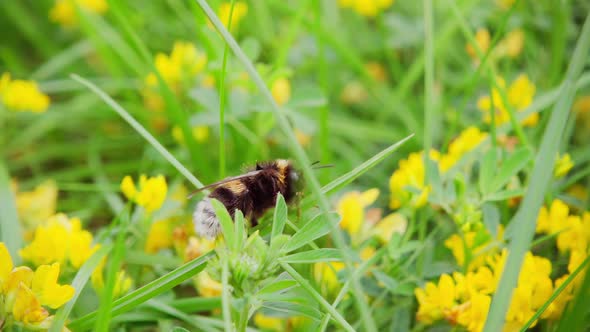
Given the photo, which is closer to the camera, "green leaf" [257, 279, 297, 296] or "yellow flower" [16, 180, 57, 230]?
"green leaf" [257, 279, 297, 296]

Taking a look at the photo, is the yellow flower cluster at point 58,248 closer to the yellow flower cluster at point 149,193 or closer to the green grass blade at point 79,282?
the green grass blade at point 79,282

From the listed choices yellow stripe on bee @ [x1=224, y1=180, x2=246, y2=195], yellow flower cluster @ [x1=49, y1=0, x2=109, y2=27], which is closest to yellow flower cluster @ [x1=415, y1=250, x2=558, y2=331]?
yellow stripe on bee @ [x1=224, y1=180, x2=246, y2=195]

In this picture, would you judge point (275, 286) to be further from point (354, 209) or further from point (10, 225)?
point (10, 225)

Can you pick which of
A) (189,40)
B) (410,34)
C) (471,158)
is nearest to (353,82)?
(410,34)

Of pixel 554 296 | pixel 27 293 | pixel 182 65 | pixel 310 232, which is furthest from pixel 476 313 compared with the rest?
pixel 182 65

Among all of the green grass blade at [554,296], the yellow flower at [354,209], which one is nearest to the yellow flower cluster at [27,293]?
the yellow flower at [354,209]

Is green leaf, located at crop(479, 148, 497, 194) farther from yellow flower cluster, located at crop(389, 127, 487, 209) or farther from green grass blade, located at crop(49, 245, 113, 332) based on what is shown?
green grass blade, located at crop(49, 245, 113, 332)
